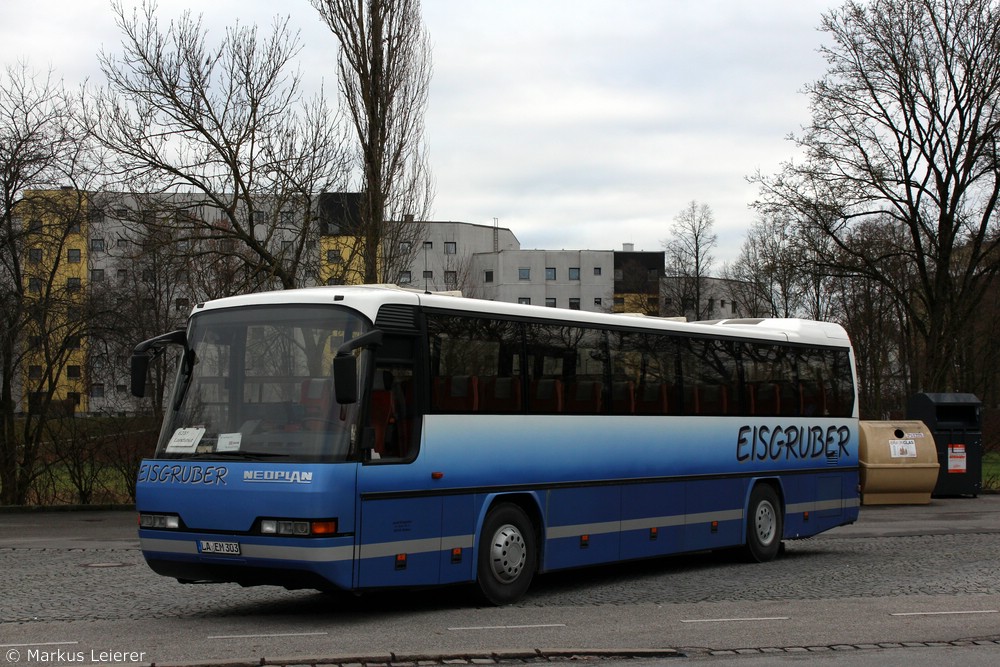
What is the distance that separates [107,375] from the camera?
3114cm

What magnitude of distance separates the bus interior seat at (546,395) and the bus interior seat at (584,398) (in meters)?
0.16

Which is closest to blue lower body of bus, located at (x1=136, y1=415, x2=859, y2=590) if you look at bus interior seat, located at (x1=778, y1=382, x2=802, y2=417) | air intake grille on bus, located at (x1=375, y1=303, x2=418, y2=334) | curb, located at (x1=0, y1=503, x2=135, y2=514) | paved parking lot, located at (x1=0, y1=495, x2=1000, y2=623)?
paved parking lot, located at (x1=0, y1=495, x2=1000, y2=623)

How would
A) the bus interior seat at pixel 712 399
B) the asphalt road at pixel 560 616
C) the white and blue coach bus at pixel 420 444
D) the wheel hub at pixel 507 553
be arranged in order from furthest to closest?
the bus interior seat at pixel 712 399 < the wheel hub at pixel 507 553 < the white and blue coach bus at pixel 420 444 < the asphalt road at pixel 560 616

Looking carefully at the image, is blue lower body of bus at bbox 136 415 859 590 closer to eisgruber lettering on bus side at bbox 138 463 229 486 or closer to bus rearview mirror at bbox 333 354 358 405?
eisgruber lettering on bus side at bbox 138 463 229 486

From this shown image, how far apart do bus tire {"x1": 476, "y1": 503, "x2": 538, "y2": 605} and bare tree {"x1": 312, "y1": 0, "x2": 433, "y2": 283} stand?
16.0 meters

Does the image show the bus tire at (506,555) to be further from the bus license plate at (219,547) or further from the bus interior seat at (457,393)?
the bus license plate at (219,547)

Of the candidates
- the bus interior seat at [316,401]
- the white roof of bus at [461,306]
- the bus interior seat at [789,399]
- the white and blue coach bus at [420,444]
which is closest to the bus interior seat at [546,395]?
the white and blue coach bus at [420,444]

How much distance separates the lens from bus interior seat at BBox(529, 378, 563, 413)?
12906mm

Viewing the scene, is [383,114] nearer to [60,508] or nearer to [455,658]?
[60,508]

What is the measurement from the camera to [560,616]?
11328 mm

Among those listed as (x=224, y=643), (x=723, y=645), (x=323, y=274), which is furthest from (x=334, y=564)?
(x=323, y=274)

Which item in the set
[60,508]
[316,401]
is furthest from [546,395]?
[60,508]

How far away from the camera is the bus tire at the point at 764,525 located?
1653 centimetres

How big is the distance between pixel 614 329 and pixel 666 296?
207 ft
